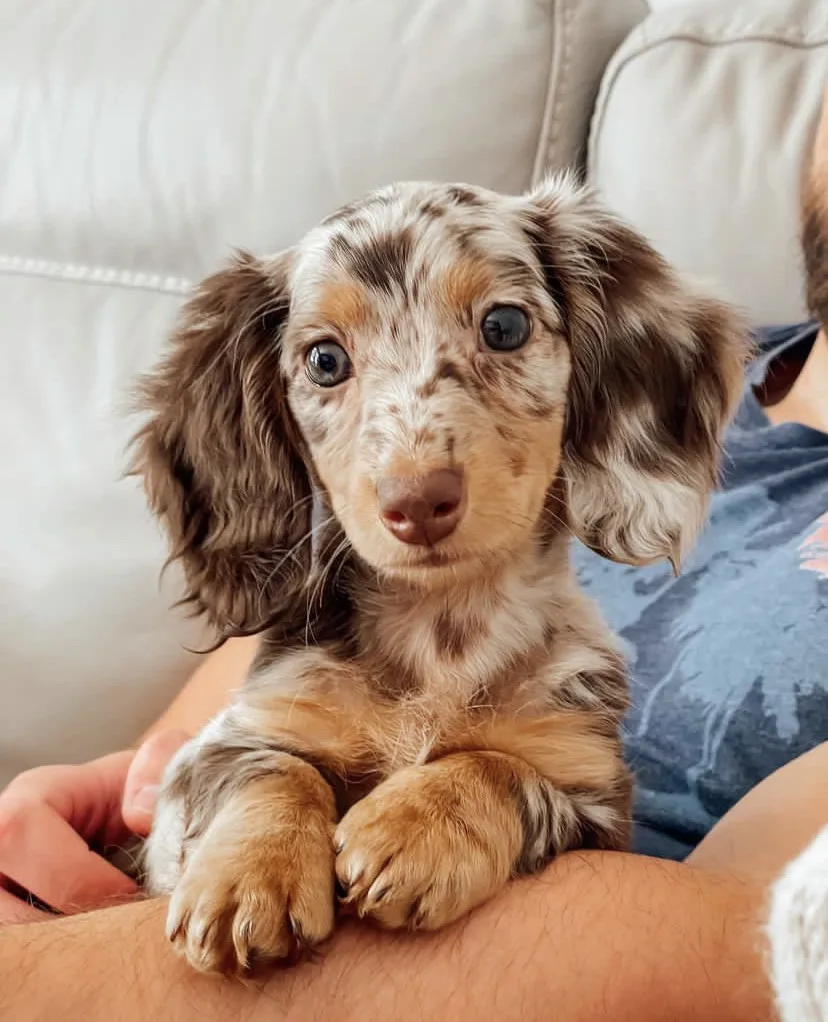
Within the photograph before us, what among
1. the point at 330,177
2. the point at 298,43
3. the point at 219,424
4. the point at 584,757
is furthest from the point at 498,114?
the point at 584,757

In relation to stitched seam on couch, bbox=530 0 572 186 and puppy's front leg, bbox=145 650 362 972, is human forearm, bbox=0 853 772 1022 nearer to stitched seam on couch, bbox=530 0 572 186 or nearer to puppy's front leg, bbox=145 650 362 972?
puppy's front leg, bbox=145 650 362 972

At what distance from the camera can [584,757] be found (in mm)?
938

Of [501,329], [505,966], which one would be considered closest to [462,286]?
[501,329]

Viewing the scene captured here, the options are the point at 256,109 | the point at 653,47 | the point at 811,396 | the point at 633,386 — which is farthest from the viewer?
the point at 256,109

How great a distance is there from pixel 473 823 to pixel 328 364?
1.49 feet

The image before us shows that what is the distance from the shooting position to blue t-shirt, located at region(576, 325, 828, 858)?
1131 millimetres

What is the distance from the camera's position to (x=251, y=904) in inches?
28.2

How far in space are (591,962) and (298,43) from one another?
5.70 ft

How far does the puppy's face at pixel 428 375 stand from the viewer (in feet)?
2.70

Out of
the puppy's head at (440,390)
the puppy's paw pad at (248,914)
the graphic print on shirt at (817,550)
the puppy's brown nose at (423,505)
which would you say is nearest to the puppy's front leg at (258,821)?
the puppy's paw pad at (248,914)

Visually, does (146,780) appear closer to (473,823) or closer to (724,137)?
(473,823)

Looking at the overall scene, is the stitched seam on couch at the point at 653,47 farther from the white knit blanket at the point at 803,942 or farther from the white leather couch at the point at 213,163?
the white knit blanket at the point at 803,942

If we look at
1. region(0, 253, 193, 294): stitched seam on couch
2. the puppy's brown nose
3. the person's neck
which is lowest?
the person's neck

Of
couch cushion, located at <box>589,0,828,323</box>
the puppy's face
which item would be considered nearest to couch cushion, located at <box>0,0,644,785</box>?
couch cushion, located at <box>589,0,828,323</box>
